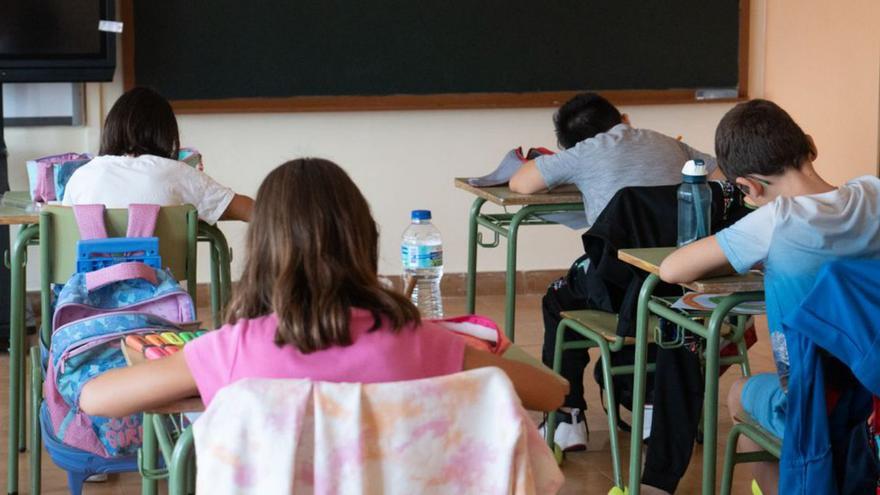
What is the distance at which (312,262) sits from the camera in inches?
66.9

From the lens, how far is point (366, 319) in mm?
1692

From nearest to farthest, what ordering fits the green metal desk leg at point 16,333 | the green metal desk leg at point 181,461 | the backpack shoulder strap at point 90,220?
the green metal desk leg at point 181,461 < the backpack shoulder strap at point 90,220 < the green metal desk leg at point 16,333

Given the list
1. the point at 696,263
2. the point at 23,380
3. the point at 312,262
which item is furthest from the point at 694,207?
the point at 23,380

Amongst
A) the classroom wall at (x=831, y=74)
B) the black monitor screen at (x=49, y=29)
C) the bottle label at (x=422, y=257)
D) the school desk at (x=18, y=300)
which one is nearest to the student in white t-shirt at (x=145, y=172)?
the school desk at (x=18, y=300)

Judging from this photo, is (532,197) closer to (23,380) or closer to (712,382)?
(712,382)

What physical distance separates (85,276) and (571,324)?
1.37 meters

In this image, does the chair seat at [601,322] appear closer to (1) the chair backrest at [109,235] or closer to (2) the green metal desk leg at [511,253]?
(2) the green metal desk leg at [511,253]

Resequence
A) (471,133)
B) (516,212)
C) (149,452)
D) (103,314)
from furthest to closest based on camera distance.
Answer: (471,133) < (516,212) < (103,314) < (149,452)

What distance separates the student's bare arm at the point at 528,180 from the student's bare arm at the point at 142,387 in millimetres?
2246

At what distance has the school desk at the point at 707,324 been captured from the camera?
253 cm

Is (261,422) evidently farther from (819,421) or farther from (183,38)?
(183,38)

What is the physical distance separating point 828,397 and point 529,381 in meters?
0.68

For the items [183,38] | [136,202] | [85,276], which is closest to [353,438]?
Answer: [85,276]

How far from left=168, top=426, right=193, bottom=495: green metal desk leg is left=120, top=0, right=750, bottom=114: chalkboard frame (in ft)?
12.6
